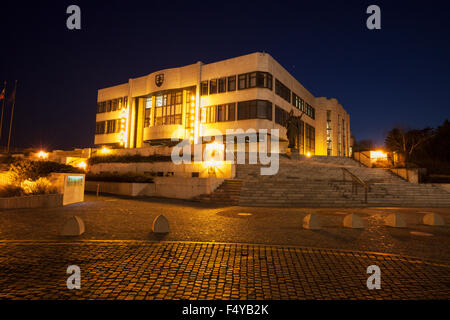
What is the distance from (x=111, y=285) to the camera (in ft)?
13.4

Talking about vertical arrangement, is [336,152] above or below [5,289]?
above

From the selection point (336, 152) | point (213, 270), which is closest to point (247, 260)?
point (213, 270)

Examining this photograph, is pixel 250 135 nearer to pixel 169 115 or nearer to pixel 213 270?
pixel 169 115

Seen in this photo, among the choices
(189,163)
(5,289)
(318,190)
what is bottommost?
(5,289)

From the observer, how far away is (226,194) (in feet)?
55.9

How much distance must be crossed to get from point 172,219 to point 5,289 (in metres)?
6.58

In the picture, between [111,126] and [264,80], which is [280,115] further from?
[111,126]

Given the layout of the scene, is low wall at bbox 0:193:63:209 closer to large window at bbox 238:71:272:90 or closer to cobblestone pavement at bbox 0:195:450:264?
cobblestone pavement at bbox 0:195:450:264

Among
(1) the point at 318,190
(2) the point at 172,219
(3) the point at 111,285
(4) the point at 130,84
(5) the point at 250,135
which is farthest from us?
(4) the point at 130,84

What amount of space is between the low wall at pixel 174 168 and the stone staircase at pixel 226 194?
196cm

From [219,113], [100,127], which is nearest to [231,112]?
[219,113]

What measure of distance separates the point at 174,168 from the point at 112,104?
35.9 metres

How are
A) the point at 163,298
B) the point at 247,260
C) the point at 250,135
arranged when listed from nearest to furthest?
the point at 163,298
the point at 247,260
the point at 250,135

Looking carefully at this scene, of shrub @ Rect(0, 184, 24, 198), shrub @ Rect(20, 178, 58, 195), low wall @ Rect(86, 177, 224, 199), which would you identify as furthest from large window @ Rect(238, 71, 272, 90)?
shrub @ Rect(0, 184, 24, 198)
